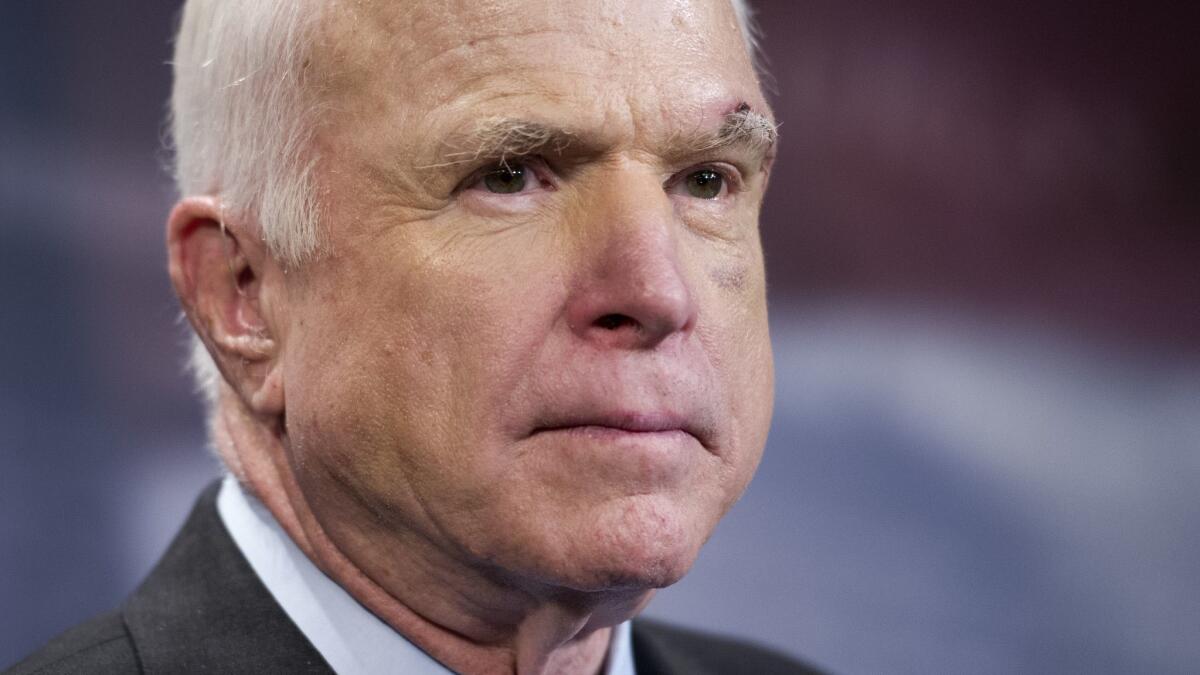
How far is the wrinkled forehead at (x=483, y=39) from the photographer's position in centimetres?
165

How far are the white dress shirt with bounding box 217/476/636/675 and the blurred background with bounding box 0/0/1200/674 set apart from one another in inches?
57.3

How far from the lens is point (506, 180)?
5.57ft

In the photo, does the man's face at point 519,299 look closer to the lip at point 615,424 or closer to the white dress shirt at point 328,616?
the lip at point 615,424

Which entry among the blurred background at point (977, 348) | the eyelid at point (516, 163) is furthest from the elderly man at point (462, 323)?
the blurred background at point (977, 348)

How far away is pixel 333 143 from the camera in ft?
5.66

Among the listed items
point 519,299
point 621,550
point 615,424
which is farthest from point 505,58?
point 621,550

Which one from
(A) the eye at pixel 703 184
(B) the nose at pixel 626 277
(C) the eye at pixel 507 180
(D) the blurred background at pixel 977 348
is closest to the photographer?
(B) the nose at pixel 626 277

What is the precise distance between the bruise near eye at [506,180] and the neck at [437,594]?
47cm

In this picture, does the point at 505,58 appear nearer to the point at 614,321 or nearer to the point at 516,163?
the point at 516,163

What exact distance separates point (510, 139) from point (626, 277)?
23 cm

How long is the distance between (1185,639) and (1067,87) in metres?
1.35

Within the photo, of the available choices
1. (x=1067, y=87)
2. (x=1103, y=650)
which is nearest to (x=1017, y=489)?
(x=1103, y=650)

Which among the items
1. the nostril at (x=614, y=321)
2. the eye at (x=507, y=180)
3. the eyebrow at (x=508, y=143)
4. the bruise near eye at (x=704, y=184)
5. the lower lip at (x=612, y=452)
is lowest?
the lower lip at (x=612, y=452)

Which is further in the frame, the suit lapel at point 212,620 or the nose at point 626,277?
the suit lapel at point 212,620
